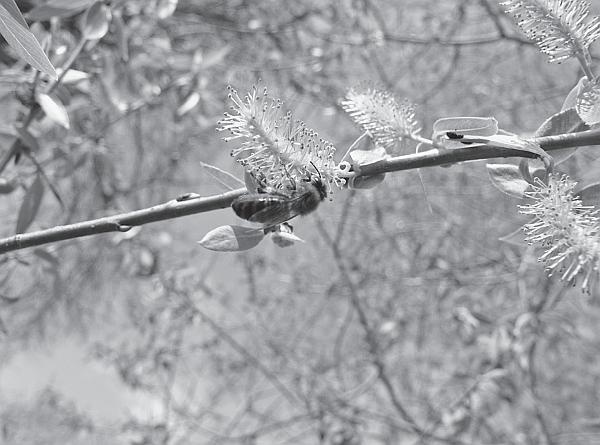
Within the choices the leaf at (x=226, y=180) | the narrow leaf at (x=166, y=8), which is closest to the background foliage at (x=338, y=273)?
the narrow leaf at (x=166, y=8)

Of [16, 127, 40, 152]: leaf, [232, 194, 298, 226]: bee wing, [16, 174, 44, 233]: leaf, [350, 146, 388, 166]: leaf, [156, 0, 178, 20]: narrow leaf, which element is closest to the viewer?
[232, 194, 298, 226]: bee wing

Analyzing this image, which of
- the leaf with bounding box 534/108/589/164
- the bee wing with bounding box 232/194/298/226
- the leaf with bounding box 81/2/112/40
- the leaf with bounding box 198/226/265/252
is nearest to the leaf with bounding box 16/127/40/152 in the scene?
the leaf with bounding box 81/2/112/40

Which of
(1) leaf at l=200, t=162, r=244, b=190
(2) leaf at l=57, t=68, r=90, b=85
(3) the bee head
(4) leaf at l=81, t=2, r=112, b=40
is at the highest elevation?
(4) leaf at l=81, t=2, r=112, b=40

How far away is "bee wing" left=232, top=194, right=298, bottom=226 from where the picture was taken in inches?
32.0

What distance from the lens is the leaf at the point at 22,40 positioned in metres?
0.85

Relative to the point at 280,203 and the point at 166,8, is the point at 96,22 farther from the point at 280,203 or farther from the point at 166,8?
the point at 280,203

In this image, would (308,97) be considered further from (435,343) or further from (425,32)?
(435,343)

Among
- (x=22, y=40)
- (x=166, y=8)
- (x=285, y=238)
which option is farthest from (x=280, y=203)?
(x=166, y=8)

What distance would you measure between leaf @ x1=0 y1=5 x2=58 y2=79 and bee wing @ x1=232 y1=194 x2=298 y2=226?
0.31 m

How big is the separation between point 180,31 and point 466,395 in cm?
280

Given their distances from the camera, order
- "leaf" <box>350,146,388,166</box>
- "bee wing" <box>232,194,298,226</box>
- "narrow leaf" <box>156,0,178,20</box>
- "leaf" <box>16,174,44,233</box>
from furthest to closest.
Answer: "narrow leaf" <box>156,0,178,20</box> < "leaf" <box>16,174,44,233</box> < "leaf" <box>350,146,388,166</box> < "bee wing" <box>232,194,298,226</box>

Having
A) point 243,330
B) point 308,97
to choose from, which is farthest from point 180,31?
point 243,330

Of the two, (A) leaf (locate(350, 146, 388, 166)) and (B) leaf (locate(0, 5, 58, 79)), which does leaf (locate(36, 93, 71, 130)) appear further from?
(A) leaf (locate(350, 146, 388, 166))

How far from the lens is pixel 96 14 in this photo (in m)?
1.48
